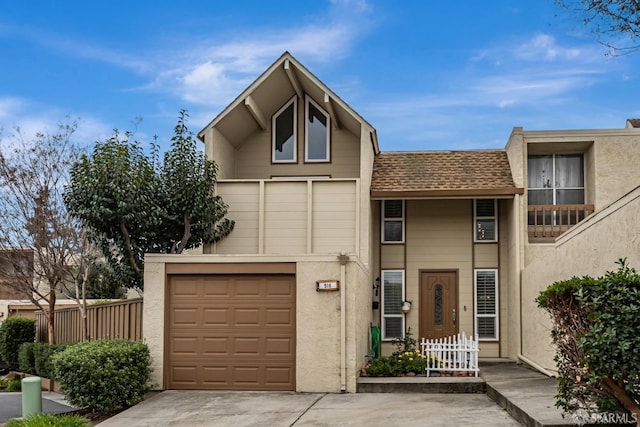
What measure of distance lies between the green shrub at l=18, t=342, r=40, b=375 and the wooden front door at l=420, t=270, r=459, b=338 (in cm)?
1001

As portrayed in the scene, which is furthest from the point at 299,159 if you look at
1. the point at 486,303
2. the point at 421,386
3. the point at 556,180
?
the point at 421,386

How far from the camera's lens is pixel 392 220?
1992 centimetres

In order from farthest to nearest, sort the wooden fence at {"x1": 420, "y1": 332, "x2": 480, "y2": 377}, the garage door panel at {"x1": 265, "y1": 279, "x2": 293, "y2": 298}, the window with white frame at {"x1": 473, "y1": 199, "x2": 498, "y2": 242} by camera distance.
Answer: the window with white frame at {"x1": 473, "y1": 199, "x2": 498, "y2": 242} → the wooden fence at {"x1": 420, "y1": 332, "x2": 480, "y2": 377} → the garage door panel at {"x1": 265, "y1": 279, "x2": 293, "y2": 298}

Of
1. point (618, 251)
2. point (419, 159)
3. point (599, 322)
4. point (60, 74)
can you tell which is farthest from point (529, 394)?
point (60, 74)

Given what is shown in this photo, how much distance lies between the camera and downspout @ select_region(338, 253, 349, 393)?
1359 cm

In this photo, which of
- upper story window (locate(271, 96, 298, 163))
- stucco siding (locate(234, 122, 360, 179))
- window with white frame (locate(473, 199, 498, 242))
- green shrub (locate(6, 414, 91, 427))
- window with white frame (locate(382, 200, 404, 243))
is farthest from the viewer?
window with white frame (locate(382, 200, 404, 243))

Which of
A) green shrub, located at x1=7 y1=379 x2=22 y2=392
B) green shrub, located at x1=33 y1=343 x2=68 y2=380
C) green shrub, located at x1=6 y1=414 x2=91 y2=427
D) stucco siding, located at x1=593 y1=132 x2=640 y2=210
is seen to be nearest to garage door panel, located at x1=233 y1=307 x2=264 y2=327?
green shrub, located at x1=6 y1=414 x2=91 y2=427

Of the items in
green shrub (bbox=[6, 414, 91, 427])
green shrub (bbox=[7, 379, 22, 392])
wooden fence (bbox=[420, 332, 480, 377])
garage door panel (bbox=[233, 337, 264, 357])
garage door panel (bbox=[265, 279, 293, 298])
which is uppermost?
garage door panel (bbox=[265, 279, 293, 298])

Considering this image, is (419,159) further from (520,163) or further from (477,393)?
(477,393)

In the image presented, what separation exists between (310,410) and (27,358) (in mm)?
10244

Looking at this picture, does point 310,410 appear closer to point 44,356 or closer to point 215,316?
point 215,316

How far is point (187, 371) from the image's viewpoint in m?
14.0

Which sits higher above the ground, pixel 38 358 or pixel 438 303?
pixel 438 303

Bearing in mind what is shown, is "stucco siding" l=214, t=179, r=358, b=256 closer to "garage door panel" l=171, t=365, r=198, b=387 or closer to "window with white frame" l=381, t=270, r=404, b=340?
"window with white frame" l=381, t=270, r=404, b=340
